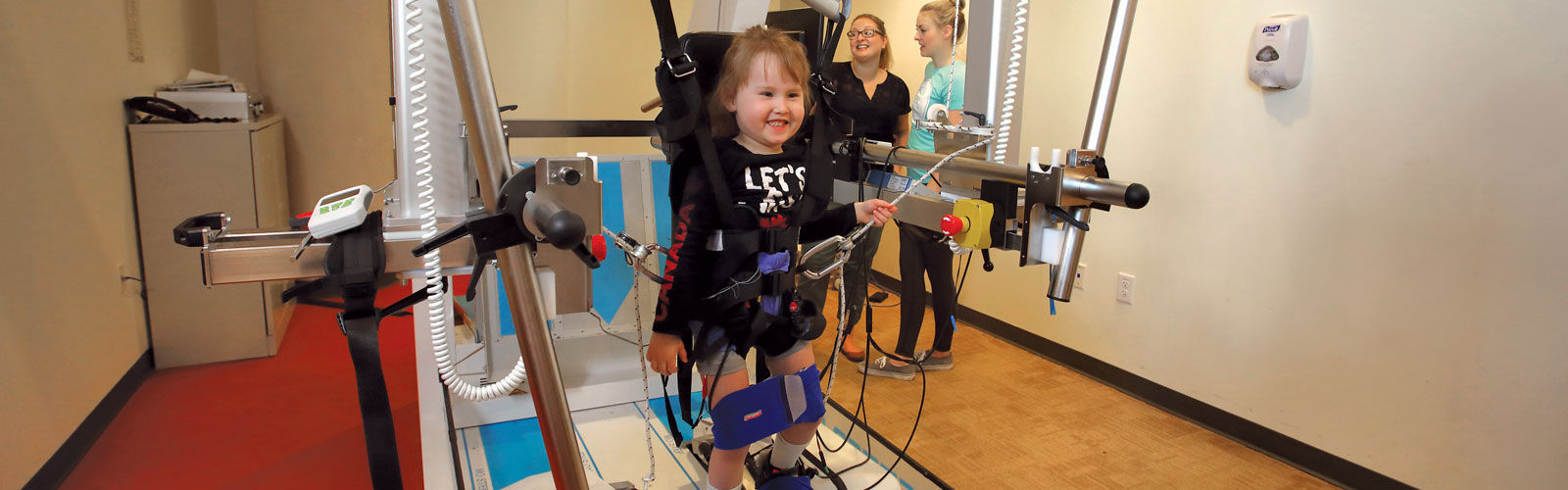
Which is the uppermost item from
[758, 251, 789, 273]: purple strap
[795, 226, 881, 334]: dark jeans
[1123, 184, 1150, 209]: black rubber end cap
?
[1123, 184, 1150, 209]: black rubber end cap

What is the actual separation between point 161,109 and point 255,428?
4.35 feet

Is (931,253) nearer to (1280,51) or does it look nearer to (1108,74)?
(1280,51)

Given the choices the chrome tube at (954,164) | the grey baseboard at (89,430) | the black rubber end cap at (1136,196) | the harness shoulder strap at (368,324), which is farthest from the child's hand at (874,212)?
the grey baseboard at (89,430)

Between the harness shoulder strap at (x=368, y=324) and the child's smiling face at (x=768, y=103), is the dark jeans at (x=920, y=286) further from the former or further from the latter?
the harness shoulder strap at (x=368, y=324)

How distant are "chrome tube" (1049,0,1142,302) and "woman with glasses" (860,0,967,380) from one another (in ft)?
5.28

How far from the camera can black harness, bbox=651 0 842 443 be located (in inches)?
63.8

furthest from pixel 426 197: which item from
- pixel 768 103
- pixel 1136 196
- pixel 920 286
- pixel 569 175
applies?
pixel 920 286

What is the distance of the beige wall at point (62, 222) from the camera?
6.96 ft

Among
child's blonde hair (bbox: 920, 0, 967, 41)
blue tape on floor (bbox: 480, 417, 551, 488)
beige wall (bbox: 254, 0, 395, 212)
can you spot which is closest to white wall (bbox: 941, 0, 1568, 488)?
child's blonde hair (bbox: 920, 0, 967, 41)

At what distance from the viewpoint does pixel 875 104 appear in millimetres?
3207

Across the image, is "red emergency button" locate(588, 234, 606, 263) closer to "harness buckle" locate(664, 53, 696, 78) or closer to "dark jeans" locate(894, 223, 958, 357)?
"harness buckle" locate(664, 53, 696, 78)

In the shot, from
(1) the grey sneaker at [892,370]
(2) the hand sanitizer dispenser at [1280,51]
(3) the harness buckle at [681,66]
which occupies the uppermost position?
(2) the hand sanitizer dispenser at [1280,51]

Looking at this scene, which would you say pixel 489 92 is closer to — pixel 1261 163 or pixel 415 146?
pixel 415 146

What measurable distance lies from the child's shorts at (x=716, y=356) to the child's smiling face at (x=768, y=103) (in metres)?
0.39
